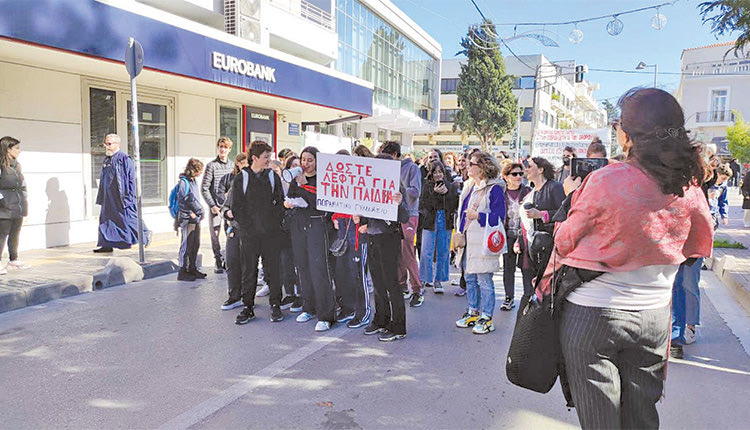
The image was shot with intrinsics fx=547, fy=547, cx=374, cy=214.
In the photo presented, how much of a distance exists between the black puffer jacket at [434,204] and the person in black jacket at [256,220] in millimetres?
2066

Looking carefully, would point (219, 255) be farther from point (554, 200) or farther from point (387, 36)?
point (387, 36)

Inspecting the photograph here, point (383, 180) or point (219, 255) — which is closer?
point (383, 180)

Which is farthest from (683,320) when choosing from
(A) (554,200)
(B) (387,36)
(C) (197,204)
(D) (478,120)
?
(D) (478,120)

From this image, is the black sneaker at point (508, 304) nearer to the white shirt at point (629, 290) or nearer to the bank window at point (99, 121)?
the white shirt at point (629, 290)

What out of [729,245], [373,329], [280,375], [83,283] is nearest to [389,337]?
[373,329]

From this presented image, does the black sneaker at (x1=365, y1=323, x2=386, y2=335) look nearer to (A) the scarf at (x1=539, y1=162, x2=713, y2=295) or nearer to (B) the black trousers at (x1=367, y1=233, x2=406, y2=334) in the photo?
(B) the black trousers at (x1=367, y1=233, x2=406, y2=334)

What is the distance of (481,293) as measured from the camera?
567 cm

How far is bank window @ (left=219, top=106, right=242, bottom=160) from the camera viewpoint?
538 inches

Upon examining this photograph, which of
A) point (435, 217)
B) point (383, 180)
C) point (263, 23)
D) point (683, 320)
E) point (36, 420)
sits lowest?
point (36, 420)

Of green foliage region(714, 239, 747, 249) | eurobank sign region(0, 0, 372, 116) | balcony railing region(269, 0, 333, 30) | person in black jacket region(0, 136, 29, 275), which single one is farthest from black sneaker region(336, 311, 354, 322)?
balcony railing region(269, 0, 333, 30)

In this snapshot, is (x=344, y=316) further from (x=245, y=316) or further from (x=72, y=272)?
(x=72, y=272)

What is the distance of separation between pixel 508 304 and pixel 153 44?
23.8ft

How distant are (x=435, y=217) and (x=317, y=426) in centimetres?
413

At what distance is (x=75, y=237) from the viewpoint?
32.9 feet
